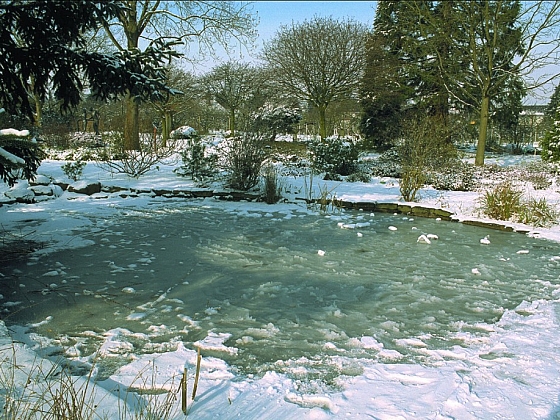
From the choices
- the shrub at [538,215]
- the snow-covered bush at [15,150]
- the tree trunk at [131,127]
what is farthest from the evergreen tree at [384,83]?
the snow-covered bush at [15,150]

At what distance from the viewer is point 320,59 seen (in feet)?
53.0

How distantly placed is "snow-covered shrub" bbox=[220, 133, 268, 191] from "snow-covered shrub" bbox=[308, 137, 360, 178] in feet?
9.00

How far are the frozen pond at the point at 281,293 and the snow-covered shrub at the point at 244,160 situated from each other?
274 centimetres

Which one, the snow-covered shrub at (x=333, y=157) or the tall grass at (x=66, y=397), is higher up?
the snow-covered shrub at (x=333, y=157)

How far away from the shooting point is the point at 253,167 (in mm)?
8797

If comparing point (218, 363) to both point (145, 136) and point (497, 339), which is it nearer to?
point (497, 339)

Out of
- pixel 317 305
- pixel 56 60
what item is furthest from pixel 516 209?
pixel 56 60

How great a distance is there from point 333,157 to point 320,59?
21.0 feet

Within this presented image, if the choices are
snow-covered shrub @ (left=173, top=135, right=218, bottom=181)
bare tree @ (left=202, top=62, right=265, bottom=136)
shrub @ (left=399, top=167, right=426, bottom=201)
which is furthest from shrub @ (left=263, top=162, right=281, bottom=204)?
bare tree @ (left=202, top=62, right=265, bottom=136)

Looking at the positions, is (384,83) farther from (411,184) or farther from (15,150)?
(15,150)

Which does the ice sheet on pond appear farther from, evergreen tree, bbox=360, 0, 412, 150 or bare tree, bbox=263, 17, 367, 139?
evergreen tree, bbox=360, 0, 412, 150

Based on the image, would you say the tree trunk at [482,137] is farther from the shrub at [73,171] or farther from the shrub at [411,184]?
the shrub at [73,171]

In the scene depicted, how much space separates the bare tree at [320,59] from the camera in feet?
53.0

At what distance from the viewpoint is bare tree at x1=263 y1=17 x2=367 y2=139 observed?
1616 centimetres
